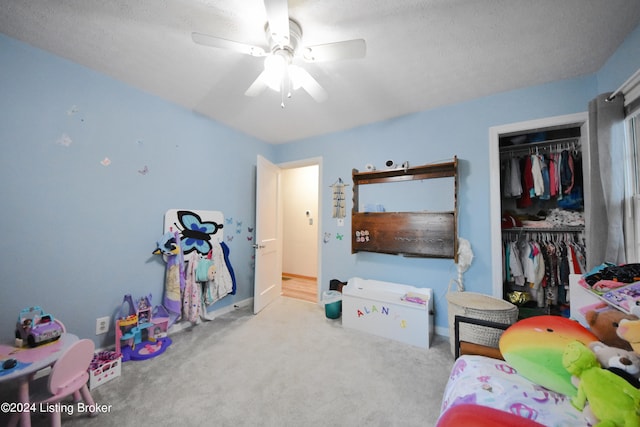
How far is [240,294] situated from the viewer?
3.09 metres

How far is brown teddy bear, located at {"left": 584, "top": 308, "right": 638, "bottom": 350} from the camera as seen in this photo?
36.2 inches

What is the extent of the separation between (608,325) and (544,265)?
1622mm

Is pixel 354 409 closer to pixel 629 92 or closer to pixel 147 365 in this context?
pixel 147 365

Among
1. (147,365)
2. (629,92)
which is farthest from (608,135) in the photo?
(147,365)

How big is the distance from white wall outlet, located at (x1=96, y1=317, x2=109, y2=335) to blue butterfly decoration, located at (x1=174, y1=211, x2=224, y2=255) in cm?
79

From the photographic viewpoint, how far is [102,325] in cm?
190

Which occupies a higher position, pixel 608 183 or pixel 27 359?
pixel 608 183

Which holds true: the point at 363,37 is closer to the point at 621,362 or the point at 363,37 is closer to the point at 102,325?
the point at 621,362

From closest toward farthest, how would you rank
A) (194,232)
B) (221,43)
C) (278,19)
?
Answer: (278,19) → (221,43) → (194,232)

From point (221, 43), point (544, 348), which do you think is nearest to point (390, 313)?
point (544, 348)

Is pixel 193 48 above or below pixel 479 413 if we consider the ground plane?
above

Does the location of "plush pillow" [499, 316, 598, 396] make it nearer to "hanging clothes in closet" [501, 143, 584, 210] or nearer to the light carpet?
the light carpet

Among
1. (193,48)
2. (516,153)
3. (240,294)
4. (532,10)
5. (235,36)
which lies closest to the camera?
(532,10)

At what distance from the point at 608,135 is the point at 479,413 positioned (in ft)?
6.61
